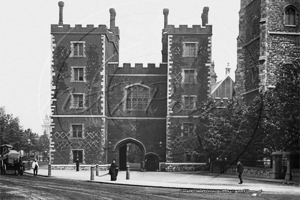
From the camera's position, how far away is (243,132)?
40906 mm

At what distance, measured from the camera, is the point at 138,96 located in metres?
53.2

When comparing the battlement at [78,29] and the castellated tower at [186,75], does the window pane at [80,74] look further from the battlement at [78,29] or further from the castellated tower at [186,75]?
the castellated tower at [186,75]

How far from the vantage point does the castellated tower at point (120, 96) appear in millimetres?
50812

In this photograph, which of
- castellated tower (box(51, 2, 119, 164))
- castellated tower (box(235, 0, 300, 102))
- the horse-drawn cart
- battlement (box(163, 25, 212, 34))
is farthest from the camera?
battlement (box(163, 25, 212, 34))

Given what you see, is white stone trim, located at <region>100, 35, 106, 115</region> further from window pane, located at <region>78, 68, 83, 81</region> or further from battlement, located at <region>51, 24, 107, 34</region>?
window pane, located at <region>78, 68, 83, 81</region>

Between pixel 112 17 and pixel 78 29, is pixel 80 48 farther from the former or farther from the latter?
pixel 112 17

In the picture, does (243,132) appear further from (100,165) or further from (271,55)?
(100,165)

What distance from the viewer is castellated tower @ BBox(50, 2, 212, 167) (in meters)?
50.8

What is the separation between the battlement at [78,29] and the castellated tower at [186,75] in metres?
6.49

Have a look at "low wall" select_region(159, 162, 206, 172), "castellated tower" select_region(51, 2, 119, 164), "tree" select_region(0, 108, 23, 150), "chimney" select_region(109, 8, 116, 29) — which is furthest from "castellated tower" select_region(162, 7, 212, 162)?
"tree" select_region(0, 108, 23, 150)

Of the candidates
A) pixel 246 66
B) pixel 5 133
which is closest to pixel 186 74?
pixel 246 66

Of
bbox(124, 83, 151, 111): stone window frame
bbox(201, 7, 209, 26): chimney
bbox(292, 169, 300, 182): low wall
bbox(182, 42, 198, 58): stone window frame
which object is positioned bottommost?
bbox(292, 169, 300, 182): low wall

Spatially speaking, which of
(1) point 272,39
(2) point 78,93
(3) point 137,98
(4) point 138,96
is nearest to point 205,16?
(4) point 138,96

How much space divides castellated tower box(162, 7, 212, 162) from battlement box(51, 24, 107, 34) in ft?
21.3
